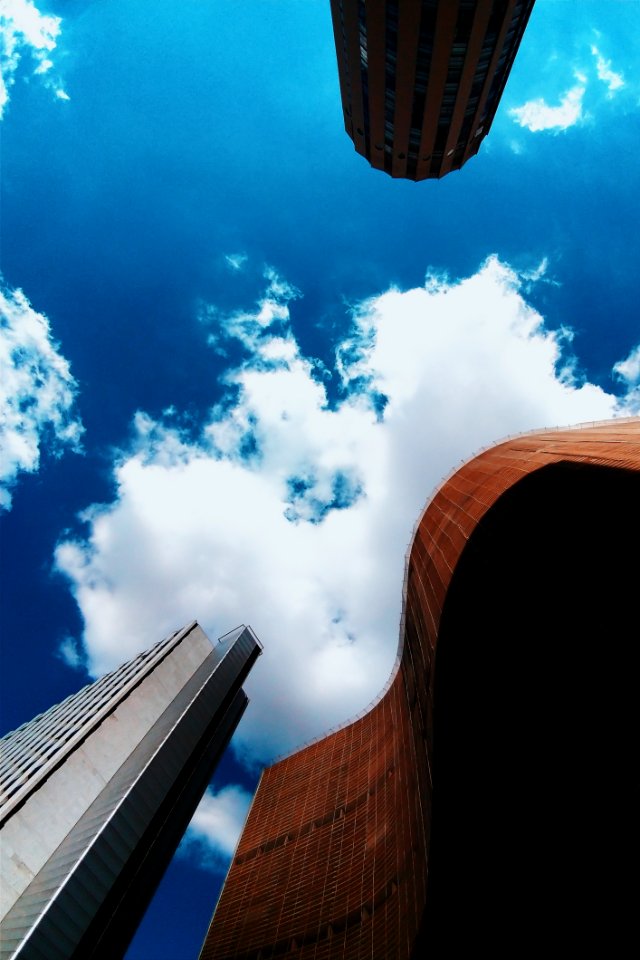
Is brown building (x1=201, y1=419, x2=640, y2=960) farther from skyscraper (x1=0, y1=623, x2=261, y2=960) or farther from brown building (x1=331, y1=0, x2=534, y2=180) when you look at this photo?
brown building (x1=331, y1=0, x2=534, y2=180)

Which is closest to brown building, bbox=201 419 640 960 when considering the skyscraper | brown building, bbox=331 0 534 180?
the skyscraper

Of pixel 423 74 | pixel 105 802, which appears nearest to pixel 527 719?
pixel 105 802

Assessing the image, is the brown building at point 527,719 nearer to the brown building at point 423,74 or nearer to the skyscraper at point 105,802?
the skyscraper at point 105,802

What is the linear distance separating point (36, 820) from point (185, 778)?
1057 cm

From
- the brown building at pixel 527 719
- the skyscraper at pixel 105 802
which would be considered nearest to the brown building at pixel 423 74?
the brown building at pixel 527 719

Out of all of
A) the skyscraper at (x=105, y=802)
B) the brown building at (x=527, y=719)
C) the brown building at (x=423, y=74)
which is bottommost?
the skyscraper at (x=105, y=802)

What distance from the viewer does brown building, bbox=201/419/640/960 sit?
1299 cm

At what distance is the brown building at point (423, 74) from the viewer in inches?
1268

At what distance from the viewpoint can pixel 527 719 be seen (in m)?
15.1

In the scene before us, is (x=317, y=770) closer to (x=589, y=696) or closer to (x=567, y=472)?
(x=589, y=696)

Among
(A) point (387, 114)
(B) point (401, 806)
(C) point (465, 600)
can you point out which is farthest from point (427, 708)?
(A) point (387, 114)

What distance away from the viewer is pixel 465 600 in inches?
663

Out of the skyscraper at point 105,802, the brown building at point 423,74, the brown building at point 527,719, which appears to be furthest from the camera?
the brown building at point 423,74

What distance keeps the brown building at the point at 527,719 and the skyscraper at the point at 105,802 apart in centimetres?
1439
